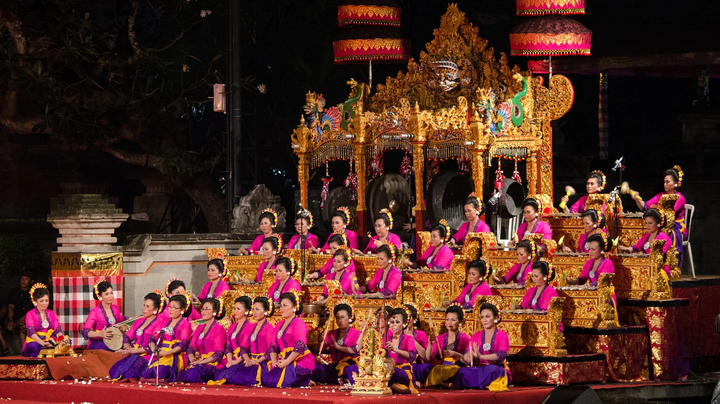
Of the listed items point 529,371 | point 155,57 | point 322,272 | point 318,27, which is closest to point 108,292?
point 322,272

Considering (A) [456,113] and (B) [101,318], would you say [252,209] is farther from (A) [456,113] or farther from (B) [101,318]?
(B) [101,318]

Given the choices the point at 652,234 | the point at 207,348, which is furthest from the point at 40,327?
the point at 652,234

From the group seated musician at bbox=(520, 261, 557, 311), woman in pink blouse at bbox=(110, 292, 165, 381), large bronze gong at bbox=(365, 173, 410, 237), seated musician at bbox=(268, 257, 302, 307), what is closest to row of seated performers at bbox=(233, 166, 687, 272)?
large bronze gong at bbox=(365, 173, 410, 237)

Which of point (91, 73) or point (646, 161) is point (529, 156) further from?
point (91, 73)

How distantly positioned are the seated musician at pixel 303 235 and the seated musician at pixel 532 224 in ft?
7.51

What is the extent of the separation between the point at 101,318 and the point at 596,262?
4925 mm

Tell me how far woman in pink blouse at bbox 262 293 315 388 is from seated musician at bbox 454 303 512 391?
136cm

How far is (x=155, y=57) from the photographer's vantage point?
19078 mm

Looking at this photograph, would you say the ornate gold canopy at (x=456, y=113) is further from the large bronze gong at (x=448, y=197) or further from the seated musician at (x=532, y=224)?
the seated musician at (x=532, y=224)

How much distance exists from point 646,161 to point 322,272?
677 centimetres

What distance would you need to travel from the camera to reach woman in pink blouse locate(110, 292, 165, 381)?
12.9 metres

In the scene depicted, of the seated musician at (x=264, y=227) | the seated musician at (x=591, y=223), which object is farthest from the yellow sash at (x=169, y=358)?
the seated musician at (x=591, y=223)

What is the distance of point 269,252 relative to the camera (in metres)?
14.5

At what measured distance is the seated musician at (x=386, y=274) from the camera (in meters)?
13.4
